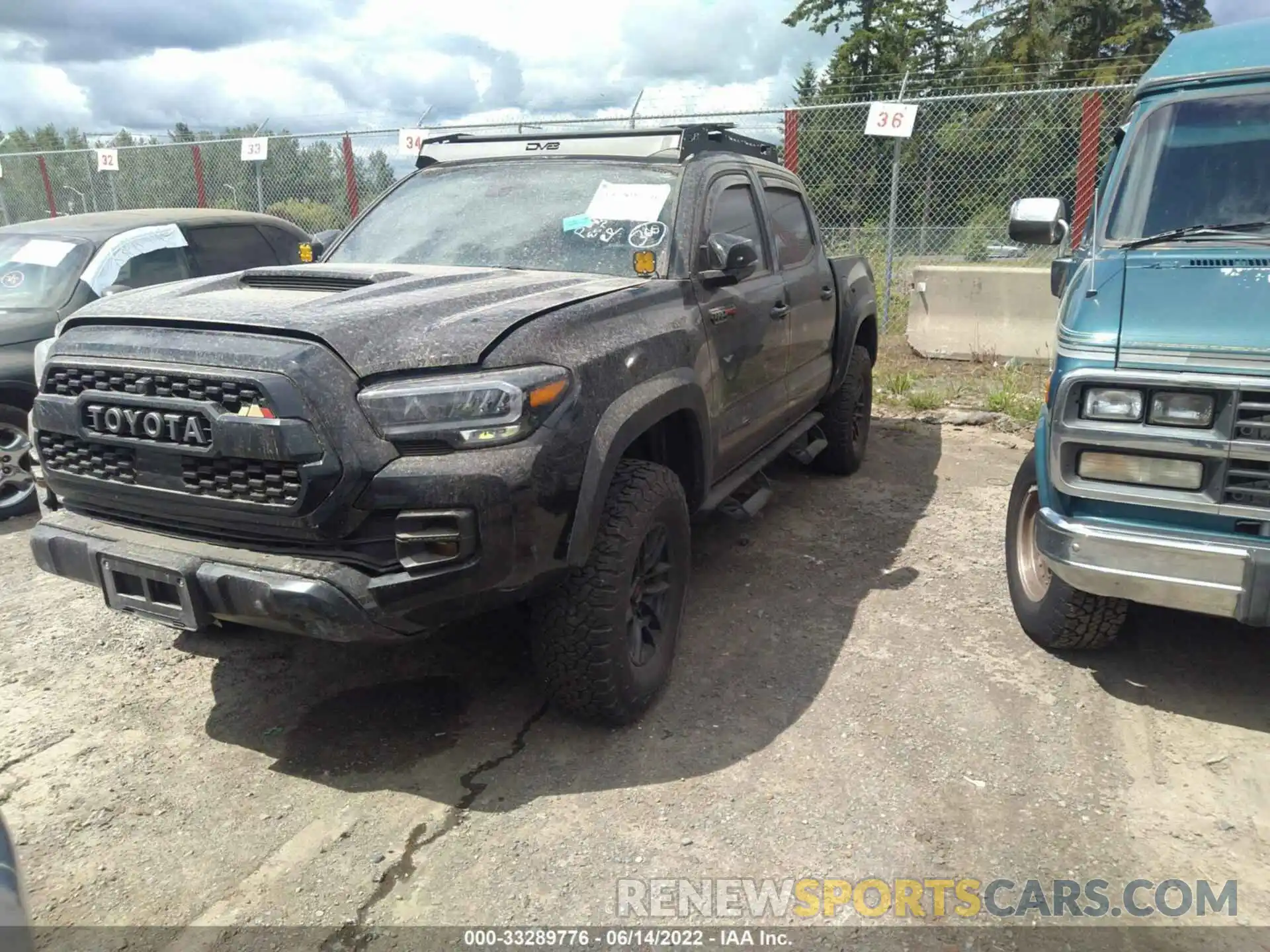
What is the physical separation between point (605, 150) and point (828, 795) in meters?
2.84

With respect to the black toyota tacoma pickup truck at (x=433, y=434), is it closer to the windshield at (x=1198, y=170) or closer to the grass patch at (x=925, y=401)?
the windshield at (x=1198, y=170)

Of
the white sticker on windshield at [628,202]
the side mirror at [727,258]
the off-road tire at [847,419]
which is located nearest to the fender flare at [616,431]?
the side mirror at [727,258]

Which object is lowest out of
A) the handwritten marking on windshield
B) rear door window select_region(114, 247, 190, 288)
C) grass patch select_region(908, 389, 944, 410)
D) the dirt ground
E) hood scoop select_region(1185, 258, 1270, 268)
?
the dirt ground

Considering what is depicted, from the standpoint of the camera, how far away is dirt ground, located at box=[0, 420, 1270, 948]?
2.61 meters

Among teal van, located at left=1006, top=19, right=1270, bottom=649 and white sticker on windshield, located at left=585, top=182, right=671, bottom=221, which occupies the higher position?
white sticker on windshield, located at left=585, top=182, right=671, bottom=221

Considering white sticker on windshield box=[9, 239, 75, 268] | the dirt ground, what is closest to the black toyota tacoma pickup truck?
the dirt ground

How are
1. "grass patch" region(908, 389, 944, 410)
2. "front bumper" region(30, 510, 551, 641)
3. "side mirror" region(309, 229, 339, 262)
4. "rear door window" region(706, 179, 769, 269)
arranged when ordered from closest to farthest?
"front bumper" region(30, 510, 551, 641), "rear door window" region(706, 179, 769, 269), "side mirror" region(309, 229, 339, 262), "grass patch" region(908, 389, 944, 410)

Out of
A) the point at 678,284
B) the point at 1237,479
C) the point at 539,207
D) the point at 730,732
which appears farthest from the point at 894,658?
the point at 539,207

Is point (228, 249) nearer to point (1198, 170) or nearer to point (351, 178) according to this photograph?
point (1198, 170)

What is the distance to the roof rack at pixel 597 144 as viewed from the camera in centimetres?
412

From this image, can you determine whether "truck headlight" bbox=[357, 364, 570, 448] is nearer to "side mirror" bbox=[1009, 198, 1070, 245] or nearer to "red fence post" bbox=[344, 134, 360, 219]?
"side mirror" bbox=[1009, 198, 1070, 245]

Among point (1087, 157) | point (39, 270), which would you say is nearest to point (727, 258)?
point (39, 270)

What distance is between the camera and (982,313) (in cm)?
911

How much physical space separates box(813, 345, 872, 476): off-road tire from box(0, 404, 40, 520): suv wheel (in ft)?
15.7
